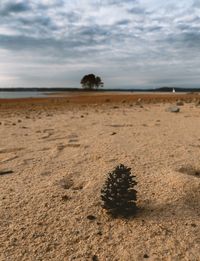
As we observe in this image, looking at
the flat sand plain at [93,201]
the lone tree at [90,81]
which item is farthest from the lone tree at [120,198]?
the lone tree at [90,81]

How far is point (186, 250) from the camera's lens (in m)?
3.11

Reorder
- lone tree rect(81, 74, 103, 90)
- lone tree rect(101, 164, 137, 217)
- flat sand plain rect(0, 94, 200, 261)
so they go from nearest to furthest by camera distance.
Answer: flat sand plain rect(0, 94, 200, 261) < lone tree rect(101, 164, 137, 217) < lone tree rect(81, 74, 103, 90)

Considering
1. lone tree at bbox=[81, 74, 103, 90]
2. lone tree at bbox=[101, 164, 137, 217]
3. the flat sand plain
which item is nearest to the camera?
the flat sand plain

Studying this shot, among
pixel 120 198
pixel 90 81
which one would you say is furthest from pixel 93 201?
pixel 90 81

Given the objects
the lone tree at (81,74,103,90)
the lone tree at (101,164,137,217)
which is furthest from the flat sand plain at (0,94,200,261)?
the lone tree at (81,74,103,90)

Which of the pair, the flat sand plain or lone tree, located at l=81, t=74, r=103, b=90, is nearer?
the flat sand plain

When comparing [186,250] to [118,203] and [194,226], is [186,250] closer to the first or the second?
[194,226]

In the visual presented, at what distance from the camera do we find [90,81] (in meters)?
83.6

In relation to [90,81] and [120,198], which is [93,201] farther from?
[90,81]

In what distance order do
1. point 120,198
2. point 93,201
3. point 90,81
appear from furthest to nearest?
point 90,81 → point 93,201 → point 120,198

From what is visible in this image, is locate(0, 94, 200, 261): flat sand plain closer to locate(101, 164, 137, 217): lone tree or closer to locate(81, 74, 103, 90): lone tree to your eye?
locate(101, 164, 137, 217): lone tree

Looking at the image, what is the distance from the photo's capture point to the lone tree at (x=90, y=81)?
82225 mm

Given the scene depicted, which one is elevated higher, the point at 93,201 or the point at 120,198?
the point at 120,198

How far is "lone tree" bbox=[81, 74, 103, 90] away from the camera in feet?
270
